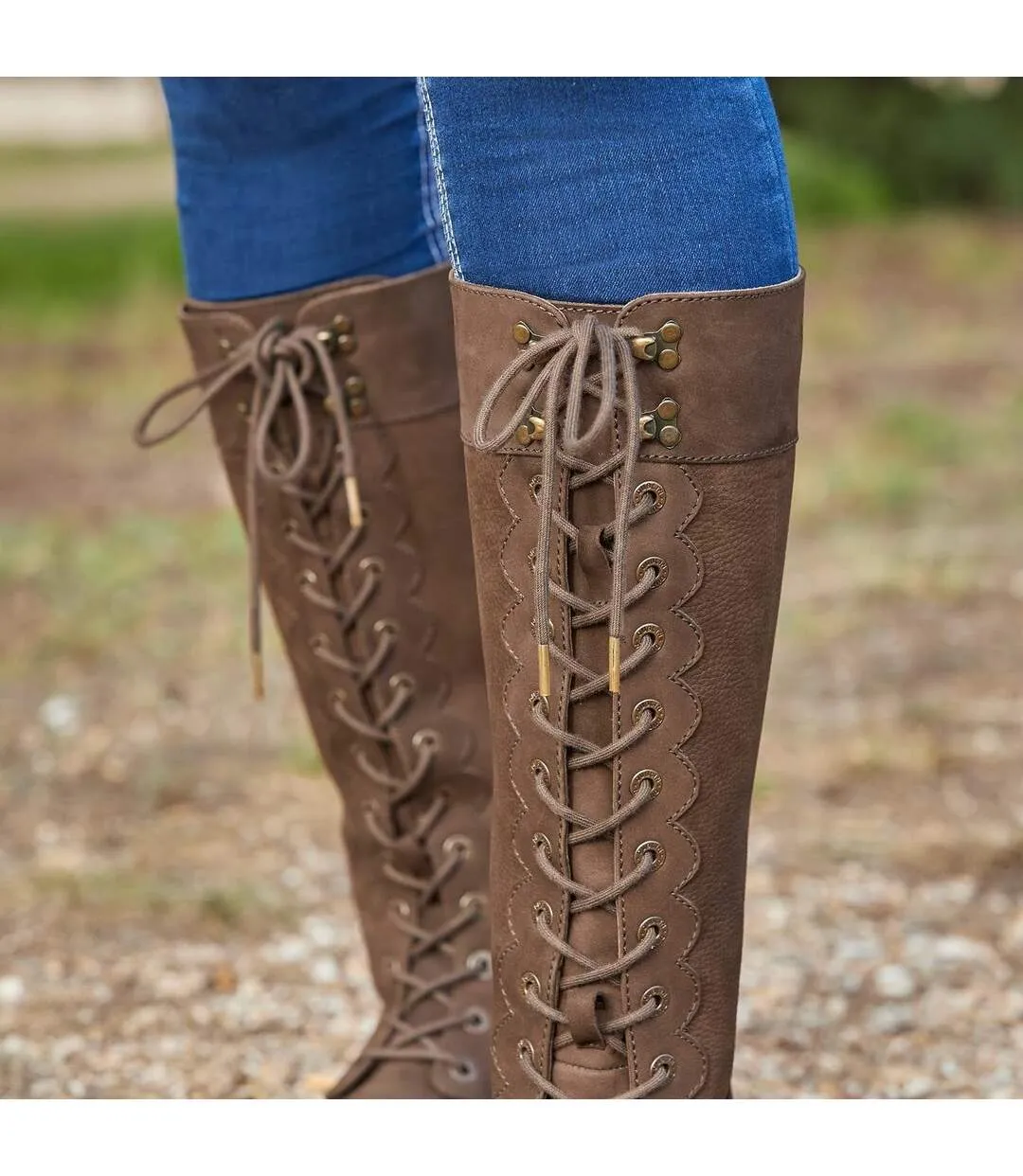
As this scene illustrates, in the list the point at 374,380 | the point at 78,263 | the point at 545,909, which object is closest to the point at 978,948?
the point at 545,909

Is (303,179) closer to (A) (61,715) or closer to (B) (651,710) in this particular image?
(B) (651,710)

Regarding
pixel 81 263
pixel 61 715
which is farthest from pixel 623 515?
pixel 81 263

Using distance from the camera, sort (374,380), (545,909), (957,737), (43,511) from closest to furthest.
→ (545,909) → (374,380) → (957,737) → (43,511)

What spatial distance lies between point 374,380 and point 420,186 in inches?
7.4

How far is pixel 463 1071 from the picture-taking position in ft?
4.67

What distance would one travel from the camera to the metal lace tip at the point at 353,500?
4.30 feet

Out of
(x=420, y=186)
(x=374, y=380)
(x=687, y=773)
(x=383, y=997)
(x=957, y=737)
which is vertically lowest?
(x=957, y=737)

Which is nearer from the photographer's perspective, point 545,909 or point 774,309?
point 774,309

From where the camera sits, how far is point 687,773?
42.1 inches

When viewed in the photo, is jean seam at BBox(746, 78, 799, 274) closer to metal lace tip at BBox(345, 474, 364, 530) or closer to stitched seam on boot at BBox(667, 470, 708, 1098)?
stitched seam on boot at BBox(667, 470, 708, 1098)

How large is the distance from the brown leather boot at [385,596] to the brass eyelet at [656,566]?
0.37m

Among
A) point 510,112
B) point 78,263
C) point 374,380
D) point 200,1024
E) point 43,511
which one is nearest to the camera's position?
point 510,112

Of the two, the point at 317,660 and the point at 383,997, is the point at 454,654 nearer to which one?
the point at 317,660

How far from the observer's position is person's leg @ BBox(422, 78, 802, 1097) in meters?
0.98
